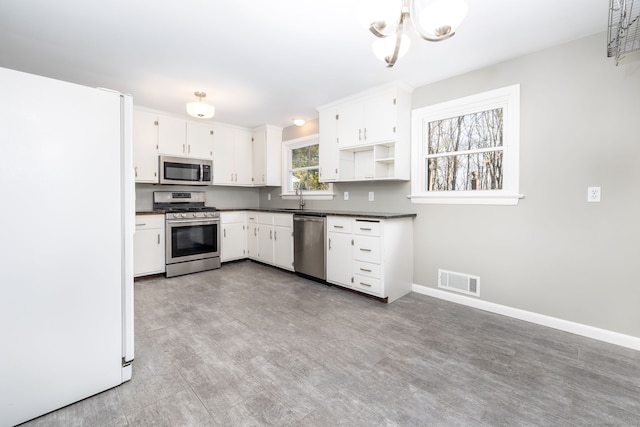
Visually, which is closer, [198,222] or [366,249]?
[366,249]

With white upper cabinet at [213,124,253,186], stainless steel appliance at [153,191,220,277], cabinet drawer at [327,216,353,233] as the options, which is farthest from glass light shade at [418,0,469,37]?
white upper cabinet at [213,124,253,186]

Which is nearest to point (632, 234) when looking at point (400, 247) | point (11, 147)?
point (400, 247)

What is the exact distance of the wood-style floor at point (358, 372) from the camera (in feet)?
4.83

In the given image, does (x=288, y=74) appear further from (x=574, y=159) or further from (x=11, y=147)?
(x=574, y=159)

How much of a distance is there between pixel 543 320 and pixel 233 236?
4.21 metres

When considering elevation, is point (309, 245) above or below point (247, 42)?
below

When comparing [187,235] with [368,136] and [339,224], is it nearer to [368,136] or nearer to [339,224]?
[339,224]

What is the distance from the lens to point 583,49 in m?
2.32

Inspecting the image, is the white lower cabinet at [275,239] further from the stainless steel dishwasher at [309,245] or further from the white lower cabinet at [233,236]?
the white lower cabinet at [233,236]

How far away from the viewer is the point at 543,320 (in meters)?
2.54

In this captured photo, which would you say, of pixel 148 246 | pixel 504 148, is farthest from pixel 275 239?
pixel 504 148

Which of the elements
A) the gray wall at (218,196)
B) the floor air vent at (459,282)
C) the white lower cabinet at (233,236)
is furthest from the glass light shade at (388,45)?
the gray wall at (218,196)

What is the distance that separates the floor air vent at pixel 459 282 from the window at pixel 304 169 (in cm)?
199

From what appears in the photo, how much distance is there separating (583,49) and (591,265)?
5.83ft
